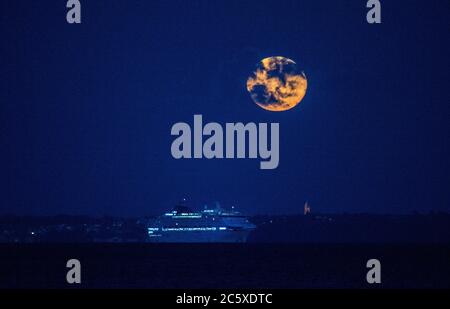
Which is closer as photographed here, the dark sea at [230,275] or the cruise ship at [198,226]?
the dark sea at [230,275]

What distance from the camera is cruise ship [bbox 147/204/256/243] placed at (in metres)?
119

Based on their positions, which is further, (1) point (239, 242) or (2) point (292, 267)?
(1) point (239, 242)

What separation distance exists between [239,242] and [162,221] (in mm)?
12978

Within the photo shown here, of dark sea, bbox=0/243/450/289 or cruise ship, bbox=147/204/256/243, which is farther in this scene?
cruise ship, bbox=147/204/256/243

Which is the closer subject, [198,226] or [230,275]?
[230,275]

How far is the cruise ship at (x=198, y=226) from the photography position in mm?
118688

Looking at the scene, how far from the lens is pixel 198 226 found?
119 metres

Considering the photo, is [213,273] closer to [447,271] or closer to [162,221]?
[447,271]

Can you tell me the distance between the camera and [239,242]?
431 ft

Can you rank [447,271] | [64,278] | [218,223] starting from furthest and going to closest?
[218,223]
[447,271]
[64,278]

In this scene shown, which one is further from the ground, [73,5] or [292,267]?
[73,5]
